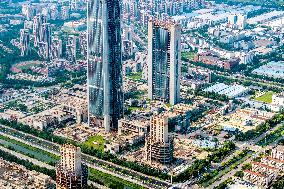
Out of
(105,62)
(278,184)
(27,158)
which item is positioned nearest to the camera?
(278,184)

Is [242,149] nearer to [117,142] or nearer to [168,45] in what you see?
[117,142]

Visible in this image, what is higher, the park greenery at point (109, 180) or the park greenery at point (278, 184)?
the park greenery at point (278, 184)

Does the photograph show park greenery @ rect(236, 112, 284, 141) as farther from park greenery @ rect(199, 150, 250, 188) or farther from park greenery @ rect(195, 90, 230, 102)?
park greenery @ rect(195, 90, 230, 102)

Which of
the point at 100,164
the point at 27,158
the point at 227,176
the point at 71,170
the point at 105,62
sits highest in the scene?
the point at 105,62

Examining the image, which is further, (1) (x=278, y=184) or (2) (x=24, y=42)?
(2) (x=24, y=42)

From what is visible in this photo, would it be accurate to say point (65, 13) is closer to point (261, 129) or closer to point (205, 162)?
point (261, 129)

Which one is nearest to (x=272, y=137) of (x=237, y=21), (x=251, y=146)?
(x=251, y=146)

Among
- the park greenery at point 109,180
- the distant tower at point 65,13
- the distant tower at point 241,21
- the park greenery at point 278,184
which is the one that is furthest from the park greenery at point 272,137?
the distant tower at point 65,13

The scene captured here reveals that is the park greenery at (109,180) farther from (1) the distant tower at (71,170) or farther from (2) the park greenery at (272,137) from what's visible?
(2) the park greenery at (272,137)
